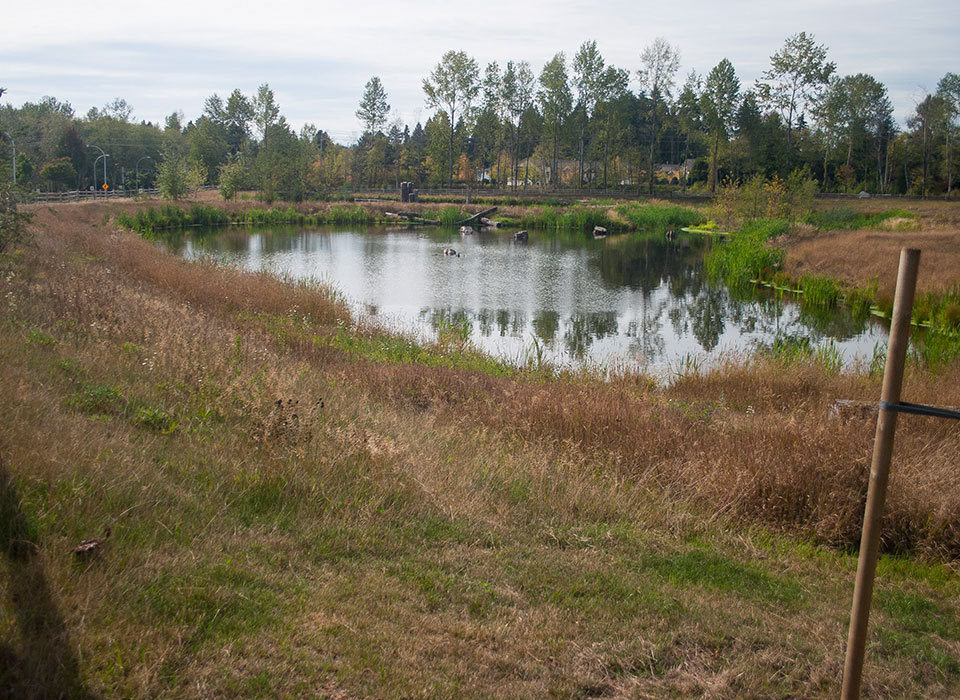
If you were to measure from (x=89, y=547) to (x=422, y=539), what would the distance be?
2030 millimetres

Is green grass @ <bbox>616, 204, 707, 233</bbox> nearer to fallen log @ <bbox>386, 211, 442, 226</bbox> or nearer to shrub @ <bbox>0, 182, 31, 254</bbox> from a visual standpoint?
fallen log @ <bbox>386, 211, 442, 226</bbox>

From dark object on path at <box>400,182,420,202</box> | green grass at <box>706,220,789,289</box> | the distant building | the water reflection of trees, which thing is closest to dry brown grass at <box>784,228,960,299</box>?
green grass at <box>706,220,789,289</box>

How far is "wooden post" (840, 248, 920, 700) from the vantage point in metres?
2.98

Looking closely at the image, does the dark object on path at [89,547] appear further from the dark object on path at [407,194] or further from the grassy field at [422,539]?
the dark object on path at [407,194]

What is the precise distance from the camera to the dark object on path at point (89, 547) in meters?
3.99

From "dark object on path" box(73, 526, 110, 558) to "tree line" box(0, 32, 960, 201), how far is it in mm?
62676

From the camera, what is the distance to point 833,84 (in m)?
81.8

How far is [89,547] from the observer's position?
402 centimetres

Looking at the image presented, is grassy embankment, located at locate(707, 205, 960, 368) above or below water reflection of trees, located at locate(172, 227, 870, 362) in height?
above

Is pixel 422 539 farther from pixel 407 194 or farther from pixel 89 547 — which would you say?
pixel 407 194

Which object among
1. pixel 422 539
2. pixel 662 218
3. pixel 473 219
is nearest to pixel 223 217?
pixel 473 219

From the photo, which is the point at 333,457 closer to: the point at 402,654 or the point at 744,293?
the point at 402,654

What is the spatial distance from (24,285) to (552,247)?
1602 inches

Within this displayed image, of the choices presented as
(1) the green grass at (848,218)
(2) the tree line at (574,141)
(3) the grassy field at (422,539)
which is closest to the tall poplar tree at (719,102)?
(2) the tree line at (574,141)
